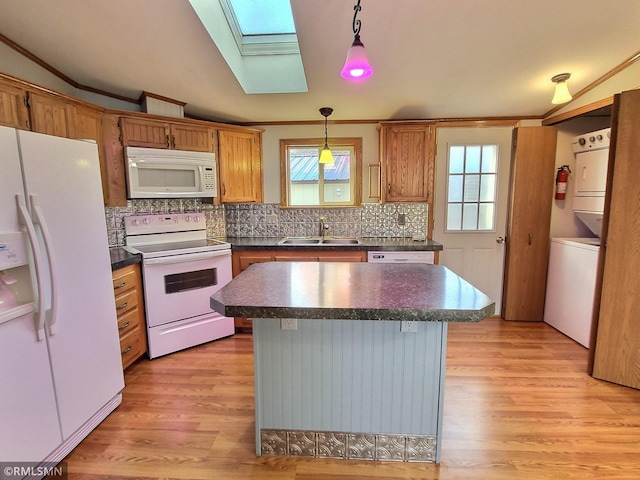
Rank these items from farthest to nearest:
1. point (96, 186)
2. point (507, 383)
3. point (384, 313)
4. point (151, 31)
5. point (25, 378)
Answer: point (507, 383) < point (151, 31) < point (96, 186) < point (25, 378) < point (384, 313)

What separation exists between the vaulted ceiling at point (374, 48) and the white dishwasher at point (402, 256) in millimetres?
1528

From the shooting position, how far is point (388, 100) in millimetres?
3068

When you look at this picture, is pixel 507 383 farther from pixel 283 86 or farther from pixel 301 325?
pixel 283 86

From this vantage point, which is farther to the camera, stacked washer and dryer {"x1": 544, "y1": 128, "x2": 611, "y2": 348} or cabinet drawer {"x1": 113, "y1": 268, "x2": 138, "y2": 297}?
stacked washer and dryer {"x1": 544, "y1": 128, "x2": 611, "y2": 348}

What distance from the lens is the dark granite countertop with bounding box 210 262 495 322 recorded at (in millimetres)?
1259

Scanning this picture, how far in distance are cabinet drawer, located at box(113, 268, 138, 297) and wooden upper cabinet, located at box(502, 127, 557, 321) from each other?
3.73 metres

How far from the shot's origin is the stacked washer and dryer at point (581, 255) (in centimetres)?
282

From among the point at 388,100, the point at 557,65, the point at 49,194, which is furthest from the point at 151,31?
the point at 557,65

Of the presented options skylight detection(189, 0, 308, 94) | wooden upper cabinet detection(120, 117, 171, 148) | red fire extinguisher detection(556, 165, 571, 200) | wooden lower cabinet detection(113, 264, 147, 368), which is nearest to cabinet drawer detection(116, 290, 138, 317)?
wooden lower cabinet detection(113, 264, 147, 368)

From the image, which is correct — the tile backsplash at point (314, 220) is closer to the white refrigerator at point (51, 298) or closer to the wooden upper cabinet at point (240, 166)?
the wooden upper cabinet at point (240, 166)

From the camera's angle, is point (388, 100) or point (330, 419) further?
point (388, 100)

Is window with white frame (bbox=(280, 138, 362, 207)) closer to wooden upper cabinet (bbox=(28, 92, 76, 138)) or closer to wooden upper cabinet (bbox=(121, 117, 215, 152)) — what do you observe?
wooden upper cabinet (bbox=(121, 117, 215, 152))

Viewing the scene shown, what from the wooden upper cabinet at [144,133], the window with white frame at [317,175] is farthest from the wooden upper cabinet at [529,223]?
the wooden upper cabinet at [144,133]

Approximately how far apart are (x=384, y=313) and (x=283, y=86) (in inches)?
95.1
